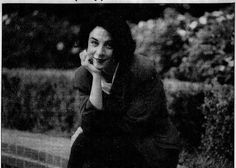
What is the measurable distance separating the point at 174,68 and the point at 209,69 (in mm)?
335

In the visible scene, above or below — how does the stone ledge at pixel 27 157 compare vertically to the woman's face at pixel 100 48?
below

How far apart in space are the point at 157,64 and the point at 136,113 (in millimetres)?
1250

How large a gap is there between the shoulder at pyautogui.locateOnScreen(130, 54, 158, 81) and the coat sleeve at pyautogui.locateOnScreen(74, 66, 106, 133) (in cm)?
21

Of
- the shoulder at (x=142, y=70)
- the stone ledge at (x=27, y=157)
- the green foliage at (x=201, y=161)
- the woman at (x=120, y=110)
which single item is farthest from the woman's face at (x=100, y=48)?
the green foliage at (x=201, y=161)

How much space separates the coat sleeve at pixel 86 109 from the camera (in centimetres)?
172

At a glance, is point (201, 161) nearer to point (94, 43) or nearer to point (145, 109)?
point (145, 109)

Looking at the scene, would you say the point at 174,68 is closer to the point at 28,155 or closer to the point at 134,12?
the point at 134,12

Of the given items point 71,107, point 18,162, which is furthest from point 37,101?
point 18,162

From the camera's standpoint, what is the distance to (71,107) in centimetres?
257

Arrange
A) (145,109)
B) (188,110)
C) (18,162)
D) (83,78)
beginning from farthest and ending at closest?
1. (188,110)
2. (18,162)
3. (83,78)
4. (145,109)

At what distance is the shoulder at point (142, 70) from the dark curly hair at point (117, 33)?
35 mm

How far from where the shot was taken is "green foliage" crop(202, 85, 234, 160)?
223 centimetres

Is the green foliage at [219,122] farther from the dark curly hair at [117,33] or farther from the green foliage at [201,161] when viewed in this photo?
the dark curly hair at [117,33]

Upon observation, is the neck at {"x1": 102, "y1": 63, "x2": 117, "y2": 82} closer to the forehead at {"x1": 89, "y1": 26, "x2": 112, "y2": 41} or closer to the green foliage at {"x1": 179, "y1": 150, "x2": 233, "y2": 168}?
the forehead at {"x1": 89, "y1": 26, "x2": 112, "y2": 41}
